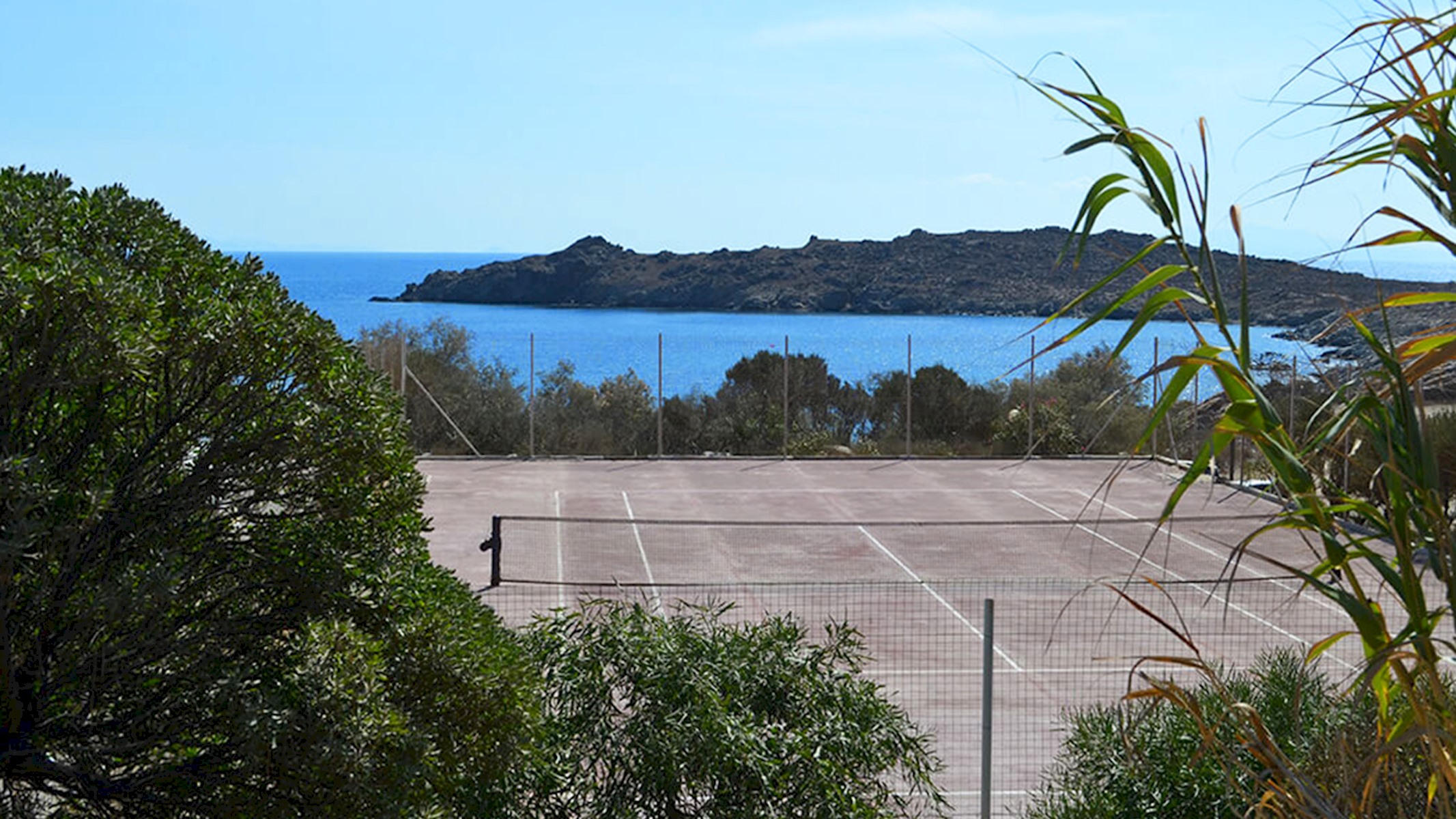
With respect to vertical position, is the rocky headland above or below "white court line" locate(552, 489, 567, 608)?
above

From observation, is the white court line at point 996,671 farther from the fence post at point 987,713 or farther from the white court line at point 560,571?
the fence post at point 987,713

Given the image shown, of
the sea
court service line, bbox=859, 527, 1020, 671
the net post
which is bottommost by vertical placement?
court service line, bbox=859, 527, 1020, 671

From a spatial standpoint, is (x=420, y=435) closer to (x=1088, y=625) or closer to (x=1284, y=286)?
(x=1088, y=625)

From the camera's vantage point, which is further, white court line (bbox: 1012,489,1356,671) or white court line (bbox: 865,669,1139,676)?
white court line (bbox: 1012,489,1356,671)

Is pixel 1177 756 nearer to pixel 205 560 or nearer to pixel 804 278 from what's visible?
pixel 205 560

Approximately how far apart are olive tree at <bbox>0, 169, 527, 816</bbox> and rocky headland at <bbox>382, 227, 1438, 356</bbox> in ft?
168

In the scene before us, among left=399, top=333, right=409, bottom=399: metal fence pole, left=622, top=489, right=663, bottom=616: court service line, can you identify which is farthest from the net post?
left=399, top=333, right=409, bottom=399: metal fence pole

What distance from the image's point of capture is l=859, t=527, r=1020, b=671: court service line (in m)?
12.2

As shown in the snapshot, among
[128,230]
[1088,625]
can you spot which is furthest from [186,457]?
[1088,625]

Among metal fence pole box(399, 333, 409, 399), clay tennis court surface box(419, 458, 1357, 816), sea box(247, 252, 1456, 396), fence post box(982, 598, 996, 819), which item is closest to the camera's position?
fence post box(982, 598, 996, 819)

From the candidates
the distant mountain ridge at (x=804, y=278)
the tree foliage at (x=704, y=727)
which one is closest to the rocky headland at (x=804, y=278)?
the distant mountain ridge at (x=804, y=278)

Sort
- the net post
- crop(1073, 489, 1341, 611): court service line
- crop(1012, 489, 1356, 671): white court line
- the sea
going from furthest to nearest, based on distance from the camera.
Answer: the sea, the net post, crop(1073, 489, 1341, 611): court service line, crop(1012, 489, 1356, 671): white court line

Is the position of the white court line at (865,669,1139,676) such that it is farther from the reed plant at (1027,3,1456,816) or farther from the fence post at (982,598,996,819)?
the reed plant at (1027,3,1456,816)

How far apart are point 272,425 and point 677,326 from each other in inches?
3109
